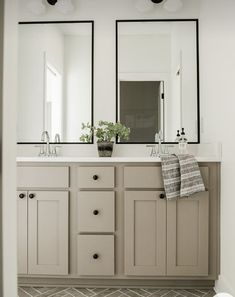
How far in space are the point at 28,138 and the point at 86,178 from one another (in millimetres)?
821

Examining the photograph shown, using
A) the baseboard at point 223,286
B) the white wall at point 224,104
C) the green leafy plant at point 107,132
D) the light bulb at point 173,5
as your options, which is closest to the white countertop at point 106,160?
the white wall at point 224,104

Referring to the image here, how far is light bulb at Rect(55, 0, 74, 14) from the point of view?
2678 millimetres

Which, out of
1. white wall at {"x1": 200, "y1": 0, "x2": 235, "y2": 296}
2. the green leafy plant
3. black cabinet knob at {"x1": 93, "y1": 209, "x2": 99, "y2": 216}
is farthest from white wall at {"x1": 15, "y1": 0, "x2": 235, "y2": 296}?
black cabinet knob at {"x1": 93, "y1": 209, "x2": 99, "y2": 216}

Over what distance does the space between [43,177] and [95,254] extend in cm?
64

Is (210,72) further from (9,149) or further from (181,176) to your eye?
(9,149)

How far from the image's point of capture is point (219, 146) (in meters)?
2.12

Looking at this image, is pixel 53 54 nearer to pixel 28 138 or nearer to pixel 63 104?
pixel 63 104

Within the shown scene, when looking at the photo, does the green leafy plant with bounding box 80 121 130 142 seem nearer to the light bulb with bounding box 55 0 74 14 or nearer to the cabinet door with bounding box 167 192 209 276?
the cabinet door with bounding box 167 192 209 276

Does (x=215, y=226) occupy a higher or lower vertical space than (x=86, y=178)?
lower

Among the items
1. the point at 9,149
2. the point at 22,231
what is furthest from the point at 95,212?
the point at 9,149

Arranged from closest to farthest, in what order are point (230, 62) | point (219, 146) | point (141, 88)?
point (230, 62)
point (219, 146)
point (141, 88)

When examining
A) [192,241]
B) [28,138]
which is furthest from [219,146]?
[28,138]

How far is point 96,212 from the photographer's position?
2152 millimetres

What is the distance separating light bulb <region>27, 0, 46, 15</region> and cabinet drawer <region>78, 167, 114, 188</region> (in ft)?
4.83
